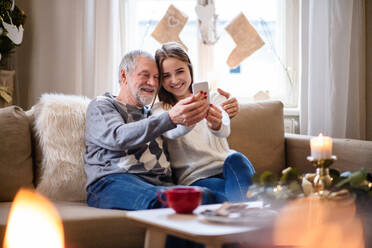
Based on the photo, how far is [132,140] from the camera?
1691 millimetres

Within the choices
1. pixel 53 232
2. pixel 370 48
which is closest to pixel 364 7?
pixel 370 48

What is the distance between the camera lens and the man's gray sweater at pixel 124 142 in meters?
1.68

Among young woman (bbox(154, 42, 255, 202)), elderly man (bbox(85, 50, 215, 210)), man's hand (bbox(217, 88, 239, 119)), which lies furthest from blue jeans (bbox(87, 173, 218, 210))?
man's hand (bbox(217, 88, 239, 119))

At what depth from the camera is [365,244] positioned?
1.49m

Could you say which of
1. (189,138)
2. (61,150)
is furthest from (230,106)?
(61,150)

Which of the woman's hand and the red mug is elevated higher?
the woman's hand

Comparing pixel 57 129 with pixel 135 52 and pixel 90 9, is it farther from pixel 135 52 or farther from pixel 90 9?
pixel 90 9

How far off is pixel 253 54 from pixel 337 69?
706 millimetres

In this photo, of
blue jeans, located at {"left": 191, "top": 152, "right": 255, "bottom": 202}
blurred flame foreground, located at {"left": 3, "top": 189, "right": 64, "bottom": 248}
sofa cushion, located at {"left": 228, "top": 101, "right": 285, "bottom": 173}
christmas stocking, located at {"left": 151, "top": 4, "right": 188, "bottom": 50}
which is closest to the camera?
blurred flame foreground, located at {"left": 3, "top": 189, "right": 64, "bottom": 248}

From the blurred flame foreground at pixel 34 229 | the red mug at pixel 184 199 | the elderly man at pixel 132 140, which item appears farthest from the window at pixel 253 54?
the red mug at pixel 184 199

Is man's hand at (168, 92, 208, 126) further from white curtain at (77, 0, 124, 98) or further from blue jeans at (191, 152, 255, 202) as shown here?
white curtain at (77, 0, 124, 98)

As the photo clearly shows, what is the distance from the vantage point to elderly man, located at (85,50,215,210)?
165cm

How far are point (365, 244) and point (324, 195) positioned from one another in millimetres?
297

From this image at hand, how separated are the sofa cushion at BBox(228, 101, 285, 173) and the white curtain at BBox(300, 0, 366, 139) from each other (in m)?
0.38
